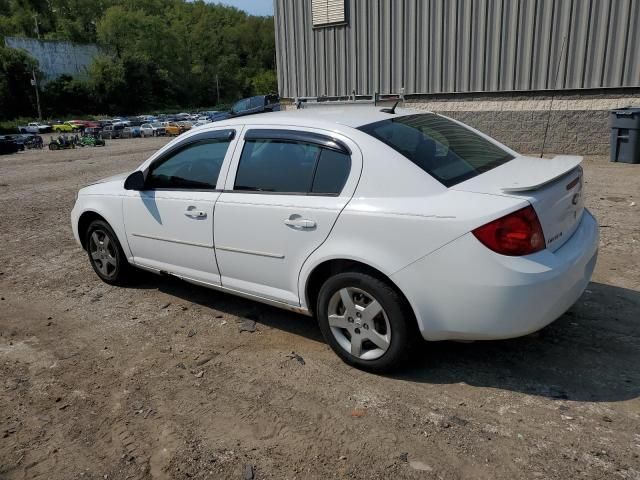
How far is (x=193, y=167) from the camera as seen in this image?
4391mm

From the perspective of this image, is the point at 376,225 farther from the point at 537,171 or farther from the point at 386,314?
the point at 537,171

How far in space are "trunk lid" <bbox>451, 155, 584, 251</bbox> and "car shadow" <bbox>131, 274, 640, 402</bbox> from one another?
2.74ft

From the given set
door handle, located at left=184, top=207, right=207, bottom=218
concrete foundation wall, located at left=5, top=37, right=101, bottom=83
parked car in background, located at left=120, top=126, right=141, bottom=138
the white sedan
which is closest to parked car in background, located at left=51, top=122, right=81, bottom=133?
parked car in background, located at left=120, top=126, right=141, bottom=138

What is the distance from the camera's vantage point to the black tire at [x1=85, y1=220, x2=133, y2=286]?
517cm

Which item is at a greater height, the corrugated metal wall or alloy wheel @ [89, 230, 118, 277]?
the corrugated metal wall

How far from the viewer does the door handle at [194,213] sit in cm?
414

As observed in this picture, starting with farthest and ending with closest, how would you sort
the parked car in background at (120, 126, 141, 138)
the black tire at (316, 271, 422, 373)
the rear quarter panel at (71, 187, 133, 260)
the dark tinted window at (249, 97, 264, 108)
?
the parked car in background at (120, 126, 141, 138), the dark tinted window at (249, 97, 264, 108), the rear quarter panel at (71, 187, 133, 260), the black tire at (316, 271, 422, 373)

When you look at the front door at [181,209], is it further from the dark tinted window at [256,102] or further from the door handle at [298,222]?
the dark tinted window at [256,102]

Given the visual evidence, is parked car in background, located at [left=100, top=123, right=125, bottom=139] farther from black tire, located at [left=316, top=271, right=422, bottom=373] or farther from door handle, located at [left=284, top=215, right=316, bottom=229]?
black tire, located at [left=316, top=271, right=422, bottom=373]

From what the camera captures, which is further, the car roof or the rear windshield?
the car roof

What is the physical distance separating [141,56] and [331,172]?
355 ft

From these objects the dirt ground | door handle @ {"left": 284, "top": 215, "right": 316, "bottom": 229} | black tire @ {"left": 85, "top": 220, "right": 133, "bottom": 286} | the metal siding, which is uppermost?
the metal siding

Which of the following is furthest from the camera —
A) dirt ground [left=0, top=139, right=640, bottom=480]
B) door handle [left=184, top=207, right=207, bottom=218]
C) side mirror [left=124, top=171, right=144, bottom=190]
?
side mirror [left=124, top=171, right=144, bottom=190]

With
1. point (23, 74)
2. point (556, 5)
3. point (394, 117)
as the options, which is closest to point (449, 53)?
point (556, 5)
